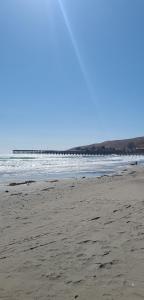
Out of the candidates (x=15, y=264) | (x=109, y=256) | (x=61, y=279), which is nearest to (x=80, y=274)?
(x=61, y=279)

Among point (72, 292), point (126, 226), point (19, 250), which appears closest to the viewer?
point (72, 292)

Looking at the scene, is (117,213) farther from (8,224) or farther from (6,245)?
(6,245)

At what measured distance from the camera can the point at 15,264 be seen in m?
5.88

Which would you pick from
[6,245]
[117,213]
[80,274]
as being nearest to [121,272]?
[80,274]

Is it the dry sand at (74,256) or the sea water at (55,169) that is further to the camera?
the sea water at (55,169)

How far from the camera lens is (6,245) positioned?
707 centimetres

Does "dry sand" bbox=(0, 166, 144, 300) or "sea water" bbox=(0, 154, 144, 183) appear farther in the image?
"sea water" bbox=(0, 154, 144, 183)

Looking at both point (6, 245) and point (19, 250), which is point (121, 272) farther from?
point (6, 245)

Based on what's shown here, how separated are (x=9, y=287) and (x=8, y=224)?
4385mm

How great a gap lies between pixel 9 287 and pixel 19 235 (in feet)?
9.52

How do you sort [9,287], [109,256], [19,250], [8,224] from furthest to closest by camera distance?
[8,224] → [19,250] → [109,256] → [9,287]

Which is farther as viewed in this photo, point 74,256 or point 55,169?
point 55,169

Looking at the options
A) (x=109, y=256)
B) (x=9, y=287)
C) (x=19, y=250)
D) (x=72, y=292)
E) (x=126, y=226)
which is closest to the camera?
(x=72, y=292)

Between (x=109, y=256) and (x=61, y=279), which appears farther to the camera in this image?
(x=109, y=256)
